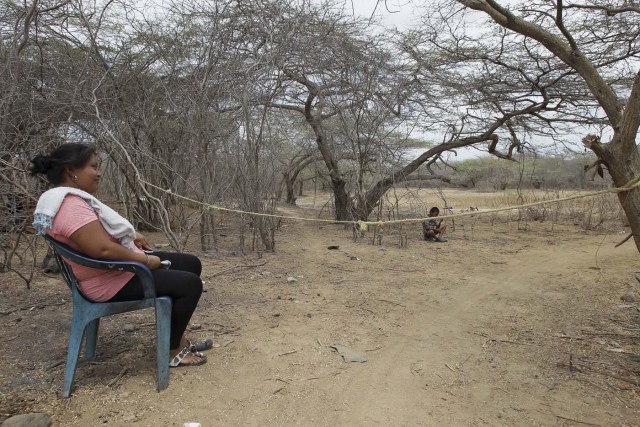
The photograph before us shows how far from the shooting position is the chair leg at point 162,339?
6.85 ft

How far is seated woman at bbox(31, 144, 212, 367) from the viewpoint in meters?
1.88

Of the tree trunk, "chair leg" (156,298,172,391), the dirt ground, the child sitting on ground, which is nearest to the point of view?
the dirt ground

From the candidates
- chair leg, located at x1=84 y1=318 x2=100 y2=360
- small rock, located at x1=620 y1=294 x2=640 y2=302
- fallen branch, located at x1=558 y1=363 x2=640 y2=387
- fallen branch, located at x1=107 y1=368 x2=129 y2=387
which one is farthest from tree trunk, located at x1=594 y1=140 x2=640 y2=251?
chair leg, located at x1=84 y1=318 x2=100 y2=360

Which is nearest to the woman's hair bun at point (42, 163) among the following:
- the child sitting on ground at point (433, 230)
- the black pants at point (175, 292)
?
the black pants at point (175, 292)

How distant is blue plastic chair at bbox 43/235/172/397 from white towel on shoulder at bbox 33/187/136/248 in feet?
0.30

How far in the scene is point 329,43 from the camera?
6531 millimetres

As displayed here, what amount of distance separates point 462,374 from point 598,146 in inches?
62.8

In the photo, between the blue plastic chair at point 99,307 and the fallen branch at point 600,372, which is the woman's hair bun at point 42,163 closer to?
the blue plastic chair at point 99,307

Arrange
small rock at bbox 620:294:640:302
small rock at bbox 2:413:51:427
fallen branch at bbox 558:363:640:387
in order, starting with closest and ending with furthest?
small rock at bbox 2:413:51:427
fallen branch at bbox 558:363:640:387
small rock at bbox 620:294:640:302

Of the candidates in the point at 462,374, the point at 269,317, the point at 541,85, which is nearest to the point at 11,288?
the point at 269,317

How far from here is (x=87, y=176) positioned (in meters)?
2.08

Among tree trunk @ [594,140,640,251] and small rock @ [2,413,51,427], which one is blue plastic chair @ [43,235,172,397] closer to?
small rock @ [2,413,51,427]

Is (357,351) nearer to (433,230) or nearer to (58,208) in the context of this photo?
(58,208)

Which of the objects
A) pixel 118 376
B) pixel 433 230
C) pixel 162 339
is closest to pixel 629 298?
pixel 433 230
